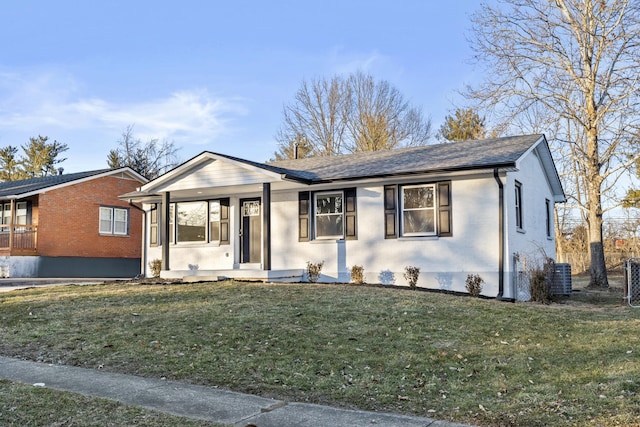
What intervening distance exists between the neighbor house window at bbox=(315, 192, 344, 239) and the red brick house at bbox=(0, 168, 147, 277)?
11552 millimetres

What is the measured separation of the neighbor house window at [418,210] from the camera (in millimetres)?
15102

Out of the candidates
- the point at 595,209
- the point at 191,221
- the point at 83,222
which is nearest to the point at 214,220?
the point at 191,221

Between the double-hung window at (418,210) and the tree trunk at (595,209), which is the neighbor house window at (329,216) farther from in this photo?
the tree trunk at (595,209)

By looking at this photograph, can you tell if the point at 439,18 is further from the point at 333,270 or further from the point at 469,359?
the point at 469,359

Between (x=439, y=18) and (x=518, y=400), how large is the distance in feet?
43.8

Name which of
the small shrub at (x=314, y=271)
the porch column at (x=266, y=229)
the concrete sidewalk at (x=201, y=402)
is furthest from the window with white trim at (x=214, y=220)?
the concrete sidewalk at (x=201, y=402)

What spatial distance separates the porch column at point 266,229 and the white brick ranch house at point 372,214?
0.03 metres

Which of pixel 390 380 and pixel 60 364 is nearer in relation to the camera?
pixel 390 380

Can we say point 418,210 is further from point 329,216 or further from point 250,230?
point 250,230

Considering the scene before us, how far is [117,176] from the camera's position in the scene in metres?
28.2

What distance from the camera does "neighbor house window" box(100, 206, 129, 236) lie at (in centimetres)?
2733

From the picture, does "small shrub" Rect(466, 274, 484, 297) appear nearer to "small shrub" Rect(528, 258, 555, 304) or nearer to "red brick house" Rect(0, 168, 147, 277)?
"small shrub" Rect(528, 258, 555, 304)

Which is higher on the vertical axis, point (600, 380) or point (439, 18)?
point (439, 18)

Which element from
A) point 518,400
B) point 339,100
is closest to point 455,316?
point 518,400
